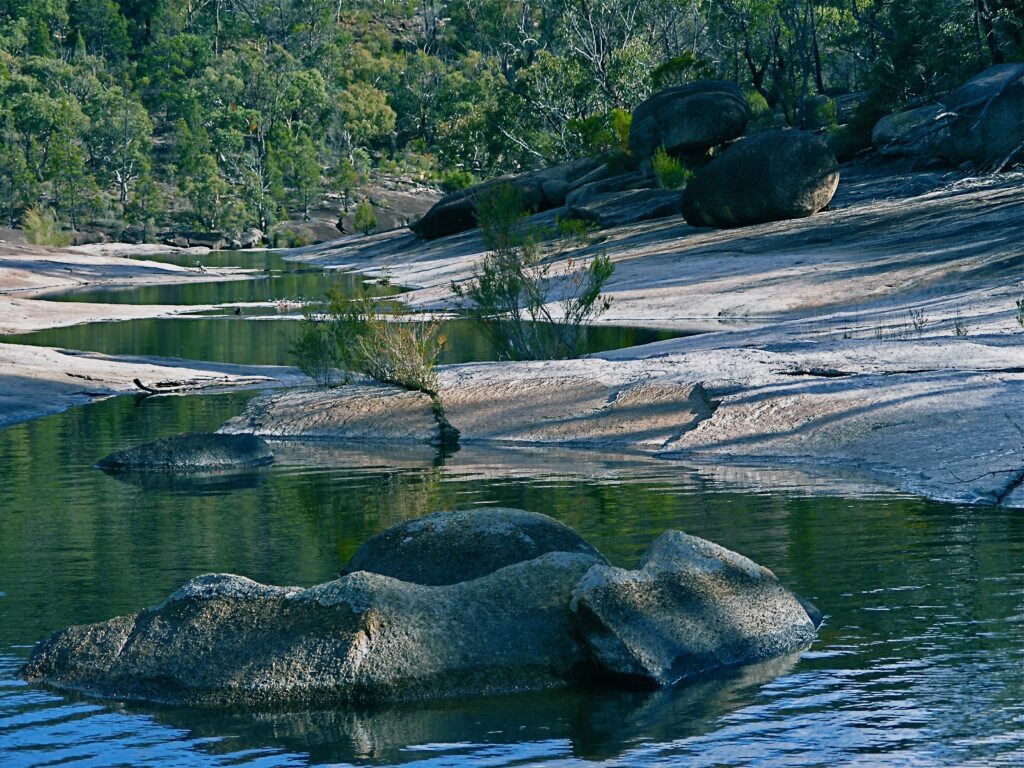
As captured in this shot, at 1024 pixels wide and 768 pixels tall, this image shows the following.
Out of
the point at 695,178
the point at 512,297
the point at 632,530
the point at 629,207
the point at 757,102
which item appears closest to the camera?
the point at 632,530

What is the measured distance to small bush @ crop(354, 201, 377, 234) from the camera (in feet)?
345

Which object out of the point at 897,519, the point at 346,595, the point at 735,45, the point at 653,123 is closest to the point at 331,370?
the point at 897,519

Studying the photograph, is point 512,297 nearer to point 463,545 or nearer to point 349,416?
point 349,416

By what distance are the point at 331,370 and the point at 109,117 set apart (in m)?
105

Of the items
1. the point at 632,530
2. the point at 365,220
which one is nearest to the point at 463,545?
the point at 632,530

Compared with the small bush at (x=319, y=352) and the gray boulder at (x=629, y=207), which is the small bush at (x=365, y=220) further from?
the small bush at (x=319, y=352)

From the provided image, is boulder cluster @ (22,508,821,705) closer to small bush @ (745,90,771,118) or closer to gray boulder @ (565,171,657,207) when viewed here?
gray boulder @ (565,171,657,207)

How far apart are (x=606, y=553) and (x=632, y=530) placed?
125cm

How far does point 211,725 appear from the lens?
8945mm

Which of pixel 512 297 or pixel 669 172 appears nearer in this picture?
pixel 512 297

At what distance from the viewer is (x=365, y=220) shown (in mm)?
105750

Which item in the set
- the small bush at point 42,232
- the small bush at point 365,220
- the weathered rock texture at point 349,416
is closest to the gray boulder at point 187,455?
the weathered rock texture at point 349,416

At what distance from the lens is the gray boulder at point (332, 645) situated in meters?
9.27

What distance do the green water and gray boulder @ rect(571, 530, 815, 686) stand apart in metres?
19.1
